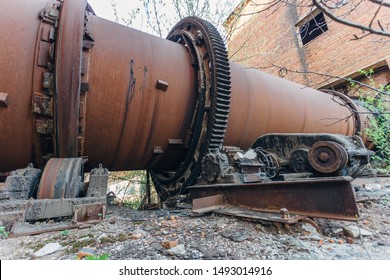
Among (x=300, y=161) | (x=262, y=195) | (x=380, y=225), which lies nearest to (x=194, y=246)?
(x=262, y=195)

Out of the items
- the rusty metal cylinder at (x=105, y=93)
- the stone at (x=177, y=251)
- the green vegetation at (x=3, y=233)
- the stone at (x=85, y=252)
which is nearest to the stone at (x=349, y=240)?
the stone at (x=177, y=251)

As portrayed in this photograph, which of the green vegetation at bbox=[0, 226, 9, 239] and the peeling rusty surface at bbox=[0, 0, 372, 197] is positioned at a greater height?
the peeling rusty surface at bbox=[0, 0, 372, 197]

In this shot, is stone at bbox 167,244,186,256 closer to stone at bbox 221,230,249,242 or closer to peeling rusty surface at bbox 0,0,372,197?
stone at bbox 221,230,249,242

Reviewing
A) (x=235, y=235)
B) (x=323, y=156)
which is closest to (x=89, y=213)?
(x=235, y=235)

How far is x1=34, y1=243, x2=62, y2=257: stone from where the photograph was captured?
40.4 inches

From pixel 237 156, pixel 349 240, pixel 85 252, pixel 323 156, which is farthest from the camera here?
pixel 237 156

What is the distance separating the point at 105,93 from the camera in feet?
6.50

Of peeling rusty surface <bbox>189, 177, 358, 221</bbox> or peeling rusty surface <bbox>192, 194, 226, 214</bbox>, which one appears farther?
peeling rusty surface <bbox>192, 194, 226, 214</bbox>

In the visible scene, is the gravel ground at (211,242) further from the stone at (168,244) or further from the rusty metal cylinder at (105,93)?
the rusty metal cylinder at (105,93)

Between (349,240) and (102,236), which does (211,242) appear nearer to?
(102,236)

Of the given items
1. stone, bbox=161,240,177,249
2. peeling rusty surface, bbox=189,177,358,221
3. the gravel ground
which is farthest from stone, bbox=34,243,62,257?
peeling rusty surface, bbox=189,177,358,221

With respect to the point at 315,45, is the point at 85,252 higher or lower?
lower

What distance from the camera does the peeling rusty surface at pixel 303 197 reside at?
4.32 feet

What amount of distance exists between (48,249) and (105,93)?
1.32 m
